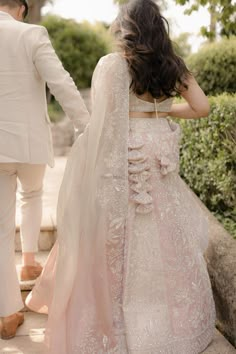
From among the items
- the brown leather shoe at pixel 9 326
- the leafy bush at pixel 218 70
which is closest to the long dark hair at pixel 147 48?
the brown leather shoe at pixel 9 326

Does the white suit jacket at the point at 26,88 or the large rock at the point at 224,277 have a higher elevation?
the white suit jacket at the point at 26,88

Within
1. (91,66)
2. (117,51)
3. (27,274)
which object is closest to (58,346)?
(27,274)

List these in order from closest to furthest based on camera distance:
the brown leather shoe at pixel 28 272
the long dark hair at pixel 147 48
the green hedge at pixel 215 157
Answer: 1. the long dark hair at pixel 147 48
2. the brown leather shoe at pixel 28 272
3. the green hedge at pixel 215 157

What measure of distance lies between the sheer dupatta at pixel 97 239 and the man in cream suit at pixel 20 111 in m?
0.27

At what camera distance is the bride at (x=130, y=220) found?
300 cm

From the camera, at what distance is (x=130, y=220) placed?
3105 millimetres

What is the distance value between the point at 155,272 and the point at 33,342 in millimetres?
902

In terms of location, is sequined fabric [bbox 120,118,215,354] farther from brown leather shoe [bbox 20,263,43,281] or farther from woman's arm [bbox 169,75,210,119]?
brown leather shoe [bbox 20,263,43,281]

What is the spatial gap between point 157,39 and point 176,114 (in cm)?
50

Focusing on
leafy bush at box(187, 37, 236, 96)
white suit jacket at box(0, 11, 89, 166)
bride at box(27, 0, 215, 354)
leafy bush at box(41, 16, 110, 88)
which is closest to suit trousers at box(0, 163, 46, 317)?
white suit jacket at box(0, 11, 89, 166)

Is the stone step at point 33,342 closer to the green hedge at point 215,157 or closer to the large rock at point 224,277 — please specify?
the large rock at point 224,277

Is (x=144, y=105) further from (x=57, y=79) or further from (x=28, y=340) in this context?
(x=28, y=340)

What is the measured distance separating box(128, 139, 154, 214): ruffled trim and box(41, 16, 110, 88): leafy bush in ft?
38.6

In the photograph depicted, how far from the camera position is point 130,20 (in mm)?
2979
